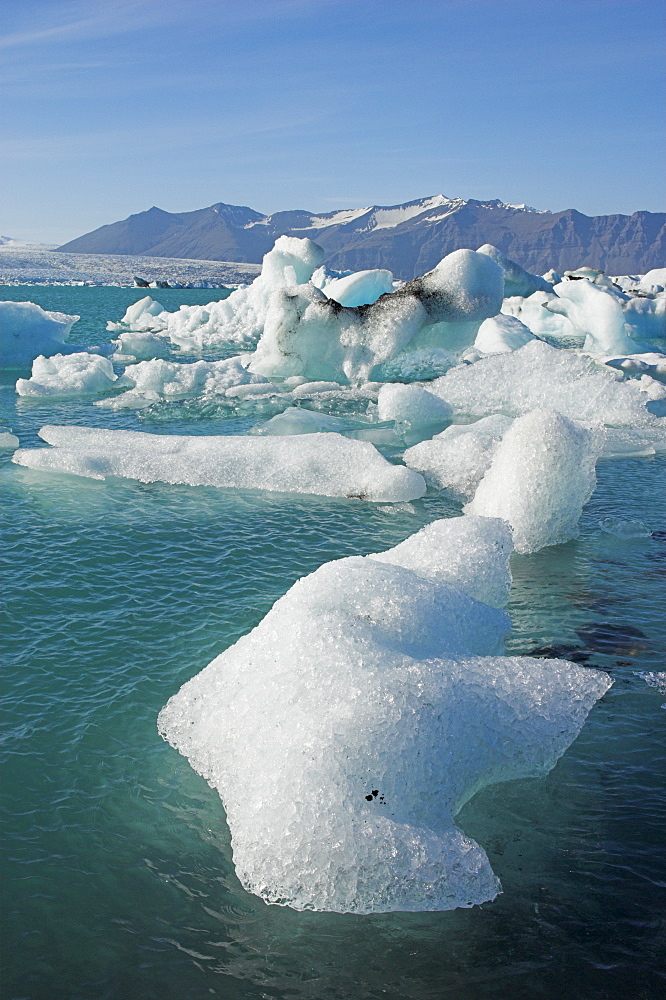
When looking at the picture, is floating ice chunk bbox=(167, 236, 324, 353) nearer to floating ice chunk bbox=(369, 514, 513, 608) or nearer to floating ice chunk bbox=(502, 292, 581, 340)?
floating ice chunk bbox=(502, 292, 581, 340)

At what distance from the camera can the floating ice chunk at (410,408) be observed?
640 inches

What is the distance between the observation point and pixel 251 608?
23.9 ft

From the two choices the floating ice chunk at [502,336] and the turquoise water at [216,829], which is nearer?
the turquoise water at [216,829]

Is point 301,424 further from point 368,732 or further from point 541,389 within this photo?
point 368,732

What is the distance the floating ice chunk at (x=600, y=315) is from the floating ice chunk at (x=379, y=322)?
8.72 meters

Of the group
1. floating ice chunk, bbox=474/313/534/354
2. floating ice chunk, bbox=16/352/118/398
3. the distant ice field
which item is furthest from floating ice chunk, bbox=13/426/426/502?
the distant ice field

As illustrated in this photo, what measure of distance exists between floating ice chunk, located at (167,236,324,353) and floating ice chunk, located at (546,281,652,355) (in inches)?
365

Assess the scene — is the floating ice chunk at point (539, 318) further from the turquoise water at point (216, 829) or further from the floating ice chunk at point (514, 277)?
the turquoise water at point (216, 829)

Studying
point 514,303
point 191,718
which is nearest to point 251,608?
point 191,718

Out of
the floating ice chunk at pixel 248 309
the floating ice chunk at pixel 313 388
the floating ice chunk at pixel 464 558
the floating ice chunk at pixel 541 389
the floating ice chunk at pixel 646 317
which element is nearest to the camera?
the floating ice chunk at pixel 464 558

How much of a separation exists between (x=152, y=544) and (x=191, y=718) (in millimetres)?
3776

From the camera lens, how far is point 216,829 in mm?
4461

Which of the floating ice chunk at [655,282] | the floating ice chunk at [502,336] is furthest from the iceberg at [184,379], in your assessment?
the floating ice chunk at [655,282]

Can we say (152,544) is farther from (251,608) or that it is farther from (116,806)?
(116,806)
